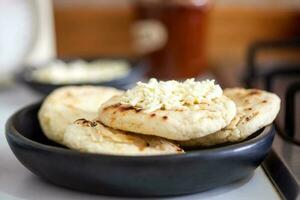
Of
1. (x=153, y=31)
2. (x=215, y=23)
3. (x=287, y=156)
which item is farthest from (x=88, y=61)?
(x=287, y=156)

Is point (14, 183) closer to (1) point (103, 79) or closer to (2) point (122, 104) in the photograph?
(2) point (122, 104)

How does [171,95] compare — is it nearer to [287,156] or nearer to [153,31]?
[287,156]

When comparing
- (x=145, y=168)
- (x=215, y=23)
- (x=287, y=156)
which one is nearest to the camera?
(x=145, y=168)

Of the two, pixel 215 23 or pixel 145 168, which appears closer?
pixel 145 168

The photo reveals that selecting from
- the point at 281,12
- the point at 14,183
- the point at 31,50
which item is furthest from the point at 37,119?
the point at 281,12

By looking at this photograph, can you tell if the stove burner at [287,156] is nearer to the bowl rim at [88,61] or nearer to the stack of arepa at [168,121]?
the stack of arepa at [168,121]

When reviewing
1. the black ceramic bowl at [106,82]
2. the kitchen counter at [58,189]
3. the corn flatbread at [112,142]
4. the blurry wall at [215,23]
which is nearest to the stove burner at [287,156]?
the kitchen counter at [58,189]
